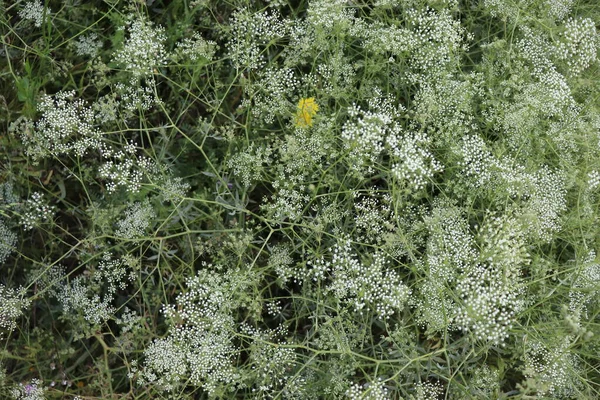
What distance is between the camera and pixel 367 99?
323cm

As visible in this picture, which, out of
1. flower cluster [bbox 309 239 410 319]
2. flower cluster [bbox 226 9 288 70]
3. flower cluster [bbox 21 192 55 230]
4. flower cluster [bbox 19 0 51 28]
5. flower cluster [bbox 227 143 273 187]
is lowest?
flower cluster [bbox 21 192 55 230]

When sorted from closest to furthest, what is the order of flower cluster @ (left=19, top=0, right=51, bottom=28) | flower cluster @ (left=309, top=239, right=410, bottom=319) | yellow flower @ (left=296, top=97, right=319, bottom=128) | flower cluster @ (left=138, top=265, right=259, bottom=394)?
flower cluster @ (left=309, top=239, right=410, bottom=319)
flower cluster @ (left=138, top=265, right=259, bottom=394)
yellow flower @ (left=296, top=97, right=319, bottom=128)
flower cluster @ (left=19, top=0, right=51, bottom=28)

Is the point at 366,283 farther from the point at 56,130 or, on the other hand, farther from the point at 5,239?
the point at 5,239

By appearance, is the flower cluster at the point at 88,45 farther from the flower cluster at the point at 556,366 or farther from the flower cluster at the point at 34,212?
the flower cluster at the point at 556,366

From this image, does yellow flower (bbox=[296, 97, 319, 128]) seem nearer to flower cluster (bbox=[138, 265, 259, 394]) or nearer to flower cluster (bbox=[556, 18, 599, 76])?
flower cluster (bbox=[138, 265, 259, 394])

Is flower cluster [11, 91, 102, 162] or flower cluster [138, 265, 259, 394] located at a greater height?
flower cluster [11, 91, 102, 162]

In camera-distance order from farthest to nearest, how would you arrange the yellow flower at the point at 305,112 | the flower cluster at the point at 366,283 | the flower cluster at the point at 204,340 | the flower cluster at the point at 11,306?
1. the yellow flower at the point at 305,112
2. the flower cluster at the point at 11,306
3. the flower cluster at the point at 204,340
4. the flower cluster at the point at 366,283

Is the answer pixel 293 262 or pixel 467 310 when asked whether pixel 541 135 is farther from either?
pixel 293 262

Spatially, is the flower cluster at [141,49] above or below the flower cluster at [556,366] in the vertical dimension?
above

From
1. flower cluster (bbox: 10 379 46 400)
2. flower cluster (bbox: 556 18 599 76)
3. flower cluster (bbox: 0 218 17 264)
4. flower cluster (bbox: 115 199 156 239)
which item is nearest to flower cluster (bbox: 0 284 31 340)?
flower cluster (bbox: 0 218 17 264)

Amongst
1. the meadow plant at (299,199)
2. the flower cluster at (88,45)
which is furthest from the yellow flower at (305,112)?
the flower cluster at (88,45)

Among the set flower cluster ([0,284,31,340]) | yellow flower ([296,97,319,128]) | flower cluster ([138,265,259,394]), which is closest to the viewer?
flower cluster ([138,265,259,394])

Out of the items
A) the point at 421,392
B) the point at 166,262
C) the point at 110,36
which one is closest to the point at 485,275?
the point at 421,392

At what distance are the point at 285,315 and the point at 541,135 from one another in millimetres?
1787
